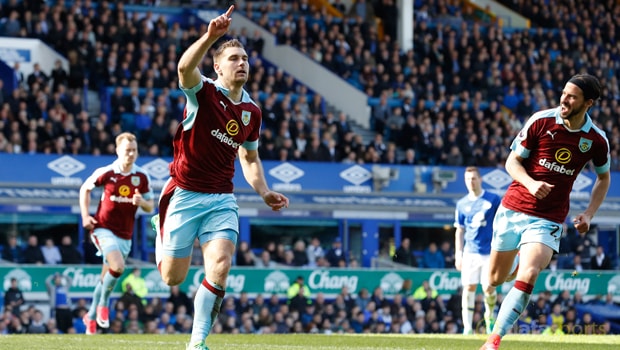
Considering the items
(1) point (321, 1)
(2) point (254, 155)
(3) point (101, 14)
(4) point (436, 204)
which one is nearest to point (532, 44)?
(1) point (321, 1)

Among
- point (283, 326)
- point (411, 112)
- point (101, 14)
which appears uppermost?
point (101, 14)

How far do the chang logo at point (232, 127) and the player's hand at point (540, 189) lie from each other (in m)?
2.51

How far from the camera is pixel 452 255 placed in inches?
1138

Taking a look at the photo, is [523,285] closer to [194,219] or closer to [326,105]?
[194,219]

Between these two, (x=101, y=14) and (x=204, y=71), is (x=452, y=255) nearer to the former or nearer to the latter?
(x=204, y=71)

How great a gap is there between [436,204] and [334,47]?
777 cm

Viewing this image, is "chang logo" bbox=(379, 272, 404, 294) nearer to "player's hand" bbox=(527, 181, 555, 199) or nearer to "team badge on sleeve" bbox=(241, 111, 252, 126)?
"player's hand" bbox=(527, 181, 555, 199)

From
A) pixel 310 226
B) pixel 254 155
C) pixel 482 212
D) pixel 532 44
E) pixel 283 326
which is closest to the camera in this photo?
pixel 254 155

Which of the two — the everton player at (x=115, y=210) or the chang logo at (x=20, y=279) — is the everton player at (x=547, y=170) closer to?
the everton player at (x=115, y=210)

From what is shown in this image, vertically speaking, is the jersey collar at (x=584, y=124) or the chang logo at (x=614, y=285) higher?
the jersey collar at (x=584, y=124)

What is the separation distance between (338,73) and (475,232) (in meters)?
16.4

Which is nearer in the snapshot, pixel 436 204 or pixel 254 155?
pixel 254 155

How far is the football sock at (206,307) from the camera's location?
9.52m

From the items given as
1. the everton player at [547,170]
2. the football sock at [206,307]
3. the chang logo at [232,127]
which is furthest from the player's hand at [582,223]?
the football sock at [206,307]
